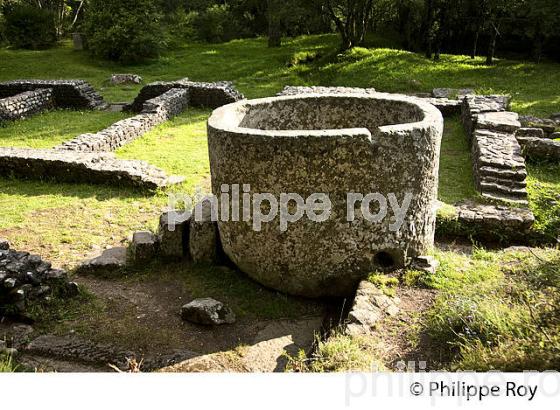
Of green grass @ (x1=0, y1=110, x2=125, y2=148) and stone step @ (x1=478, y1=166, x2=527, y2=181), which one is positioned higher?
stone step @ (x1=478, y1=166, x2=527, y2=181)

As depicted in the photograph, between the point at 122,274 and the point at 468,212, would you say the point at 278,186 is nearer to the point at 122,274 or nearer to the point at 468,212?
the point at 122,274

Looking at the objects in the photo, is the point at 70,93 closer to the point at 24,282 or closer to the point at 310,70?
the point at 310,70

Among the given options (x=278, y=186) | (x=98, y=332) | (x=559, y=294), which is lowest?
(x=98, y=332)

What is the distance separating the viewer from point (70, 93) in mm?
16188

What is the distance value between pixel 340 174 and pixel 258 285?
1.61 meters

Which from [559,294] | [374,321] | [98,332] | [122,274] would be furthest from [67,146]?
[559,294]

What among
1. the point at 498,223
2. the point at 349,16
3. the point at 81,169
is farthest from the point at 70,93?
the point at 498,223

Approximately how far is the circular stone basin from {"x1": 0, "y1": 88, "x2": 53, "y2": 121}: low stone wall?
35.2 ft

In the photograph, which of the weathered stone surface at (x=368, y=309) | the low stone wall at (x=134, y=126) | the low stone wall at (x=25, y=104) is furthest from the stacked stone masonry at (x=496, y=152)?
the low stone wall at (x=25, y=104)

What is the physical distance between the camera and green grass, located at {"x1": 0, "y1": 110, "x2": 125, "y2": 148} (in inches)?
483

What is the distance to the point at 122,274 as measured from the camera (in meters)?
6.39

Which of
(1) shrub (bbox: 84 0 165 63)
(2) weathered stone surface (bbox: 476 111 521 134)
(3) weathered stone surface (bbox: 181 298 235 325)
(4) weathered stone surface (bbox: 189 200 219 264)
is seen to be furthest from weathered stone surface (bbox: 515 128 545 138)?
(1) shrub (bbox: 84 0 165 63)

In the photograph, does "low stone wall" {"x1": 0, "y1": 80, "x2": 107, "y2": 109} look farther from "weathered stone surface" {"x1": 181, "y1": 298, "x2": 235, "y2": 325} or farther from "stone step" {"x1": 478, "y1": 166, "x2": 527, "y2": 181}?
"weathered stone surface" {"x1": 181, "y1": 298, "x2": 235, "y2": 325}

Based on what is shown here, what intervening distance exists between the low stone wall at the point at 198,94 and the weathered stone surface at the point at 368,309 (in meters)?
10.9
